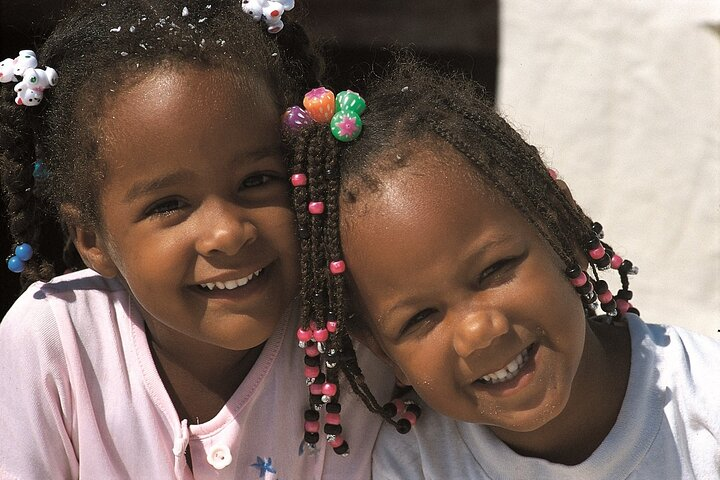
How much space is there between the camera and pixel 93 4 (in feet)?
6.83

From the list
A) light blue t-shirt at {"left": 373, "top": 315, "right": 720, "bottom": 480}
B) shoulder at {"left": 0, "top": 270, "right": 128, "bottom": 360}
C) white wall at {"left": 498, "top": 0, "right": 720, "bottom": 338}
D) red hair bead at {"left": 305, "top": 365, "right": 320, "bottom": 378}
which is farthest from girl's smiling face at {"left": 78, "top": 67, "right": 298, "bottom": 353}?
white wall at {"left": 498, "top": 0, "right": 720, "bottom": 338}

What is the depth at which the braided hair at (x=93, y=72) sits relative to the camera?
191 centimetres

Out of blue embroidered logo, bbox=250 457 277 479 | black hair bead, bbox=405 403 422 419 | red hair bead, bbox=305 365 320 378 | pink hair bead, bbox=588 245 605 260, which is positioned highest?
pink hair bead, bbox=588 245 605 260

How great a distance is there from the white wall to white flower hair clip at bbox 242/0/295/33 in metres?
1.23

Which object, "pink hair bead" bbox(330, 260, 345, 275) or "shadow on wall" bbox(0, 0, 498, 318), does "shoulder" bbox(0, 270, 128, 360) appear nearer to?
"pink hair bead" bbox(330, 260, 345, 275)

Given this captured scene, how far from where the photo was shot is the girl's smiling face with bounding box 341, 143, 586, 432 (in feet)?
5.98

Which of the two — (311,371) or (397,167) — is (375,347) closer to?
(311,371)

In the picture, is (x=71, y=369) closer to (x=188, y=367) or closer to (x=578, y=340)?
(x=188, y=367)

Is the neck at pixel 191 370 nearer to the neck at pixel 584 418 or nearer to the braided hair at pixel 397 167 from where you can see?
the braided hair at pixel 397 167

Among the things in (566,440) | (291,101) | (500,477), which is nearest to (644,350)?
(566,440)

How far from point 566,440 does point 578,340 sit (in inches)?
10.9

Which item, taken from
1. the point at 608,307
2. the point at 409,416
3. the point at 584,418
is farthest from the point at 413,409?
the point at 608,307

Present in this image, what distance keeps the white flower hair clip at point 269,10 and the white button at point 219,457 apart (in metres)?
0.85

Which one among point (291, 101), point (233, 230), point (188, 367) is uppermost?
point (291, 101)
